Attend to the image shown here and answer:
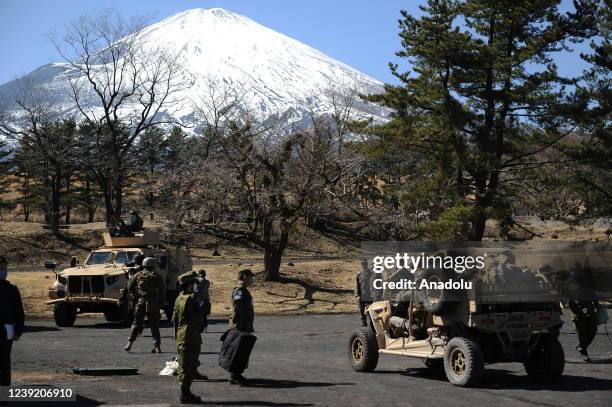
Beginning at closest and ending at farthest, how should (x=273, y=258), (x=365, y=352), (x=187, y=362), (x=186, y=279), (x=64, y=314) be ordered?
(x=187, y=362) → (x=186, y=279) → (x=365, y=352) → (x=64, y=314) → (x=273, y=258)

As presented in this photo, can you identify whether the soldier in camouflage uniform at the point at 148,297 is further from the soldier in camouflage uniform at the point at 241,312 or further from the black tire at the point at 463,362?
the black tire at the point at 463,362

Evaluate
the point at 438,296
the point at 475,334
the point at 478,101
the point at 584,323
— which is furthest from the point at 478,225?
the point at 475,334

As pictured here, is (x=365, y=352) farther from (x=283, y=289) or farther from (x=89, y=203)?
(x=89, y=203)

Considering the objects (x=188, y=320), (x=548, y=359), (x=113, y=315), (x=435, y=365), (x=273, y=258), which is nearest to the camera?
(x=188, y=320)

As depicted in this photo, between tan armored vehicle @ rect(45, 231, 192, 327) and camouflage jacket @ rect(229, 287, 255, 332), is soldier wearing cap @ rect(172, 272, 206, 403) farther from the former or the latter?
tan armored vehicle @ rect(45, 231, 192, 327)

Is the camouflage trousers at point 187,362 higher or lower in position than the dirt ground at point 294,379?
higher

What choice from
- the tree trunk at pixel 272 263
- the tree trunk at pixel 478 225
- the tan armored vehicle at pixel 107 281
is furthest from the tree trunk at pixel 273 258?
the tan armored vehicle at pixel 107 281

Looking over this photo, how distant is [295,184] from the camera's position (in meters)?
33.8

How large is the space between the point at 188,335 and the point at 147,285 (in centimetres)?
573

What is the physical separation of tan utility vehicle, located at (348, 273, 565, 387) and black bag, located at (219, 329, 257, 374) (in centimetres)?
→ 277

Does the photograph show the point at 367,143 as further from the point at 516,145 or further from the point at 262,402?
the point at 262,402

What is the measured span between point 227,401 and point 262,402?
47 cm

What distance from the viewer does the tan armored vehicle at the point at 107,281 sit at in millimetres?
23875

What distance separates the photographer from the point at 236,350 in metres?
12.5
